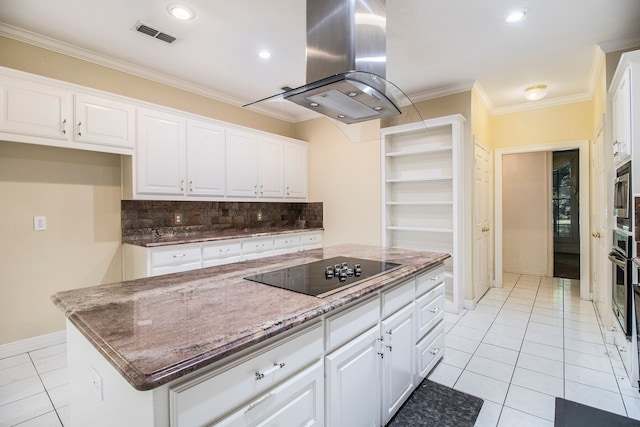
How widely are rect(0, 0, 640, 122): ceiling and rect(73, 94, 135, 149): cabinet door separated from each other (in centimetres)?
54

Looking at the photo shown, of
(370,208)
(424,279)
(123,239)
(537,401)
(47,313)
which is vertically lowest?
(537,401)

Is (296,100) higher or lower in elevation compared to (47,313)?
higher

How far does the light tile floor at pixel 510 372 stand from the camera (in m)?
2.00

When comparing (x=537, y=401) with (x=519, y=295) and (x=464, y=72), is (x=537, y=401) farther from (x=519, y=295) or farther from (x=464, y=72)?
(x=464, y=72)

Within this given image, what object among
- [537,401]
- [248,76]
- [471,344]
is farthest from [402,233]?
[248,76]

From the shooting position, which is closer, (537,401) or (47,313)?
(537,401)

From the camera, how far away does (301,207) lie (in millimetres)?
5363

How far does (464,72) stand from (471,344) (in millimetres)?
2818

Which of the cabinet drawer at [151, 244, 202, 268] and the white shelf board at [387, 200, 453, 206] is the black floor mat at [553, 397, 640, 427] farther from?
the cabinet drawer at [151, 244, 202, 268]

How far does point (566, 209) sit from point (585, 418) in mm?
5826

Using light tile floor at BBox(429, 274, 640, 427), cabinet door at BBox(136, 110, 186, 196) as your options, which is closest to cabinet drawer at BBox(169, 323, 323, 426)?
light tile floor at BBox(429, 274, 640, 427)

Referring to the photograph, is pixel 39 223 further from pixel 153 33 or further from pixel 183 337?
pixel 183 337

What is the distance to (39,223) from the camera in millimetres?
2836

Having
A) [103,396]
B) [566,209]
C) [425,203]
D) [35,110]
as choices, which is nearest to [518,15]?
[425,203]
